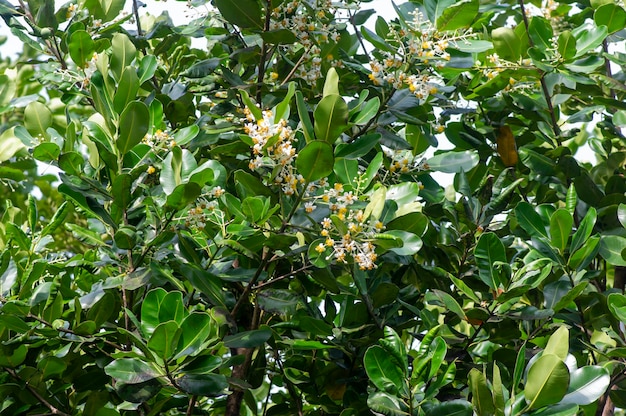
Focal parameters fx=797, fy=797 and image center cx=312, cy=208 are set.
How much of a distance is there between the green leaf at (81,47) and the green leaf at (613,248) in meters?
1.82

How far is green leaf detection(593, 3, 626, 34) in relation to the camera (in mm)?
2807

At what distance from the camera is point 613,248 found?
267 cm

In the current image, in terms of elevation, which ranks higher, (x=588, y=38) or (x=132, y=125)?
(x=132, y=125)

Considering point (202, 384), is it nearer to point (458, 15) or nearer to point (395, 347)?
point (395, 347)

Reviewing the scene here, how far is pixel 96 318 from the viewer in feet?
7.73

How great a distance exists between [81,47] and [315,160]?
3.37 ft

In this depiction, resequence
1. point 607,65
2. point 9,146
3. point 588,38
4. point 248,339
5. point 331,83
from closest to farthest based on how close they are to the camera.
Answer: point 331,83, point 248,339, point 588,38, point 9,146, point 607,65

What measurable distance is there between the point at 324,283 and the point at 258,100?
731 mm

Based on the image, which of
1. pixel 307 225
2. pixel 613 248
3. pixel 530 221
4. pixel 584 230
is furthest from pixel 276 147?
pixel 613 248

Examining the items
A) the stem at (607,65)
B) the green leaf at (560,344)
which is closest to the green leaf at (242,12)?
the green leaf at (560,344)

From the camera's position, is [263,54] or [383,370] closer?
[383,370]

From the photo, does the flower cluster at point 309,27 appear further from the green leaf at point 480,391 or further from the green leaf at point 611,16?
the green leaf at point 480,391

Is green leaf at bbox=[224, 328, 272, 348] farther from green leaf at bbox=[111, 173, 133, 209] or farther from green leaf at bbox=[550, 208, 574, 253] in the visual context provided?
green leaf at bbox=[550, 208, 574, 253]

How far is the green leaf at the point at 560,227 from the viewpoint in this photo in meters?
2.44
